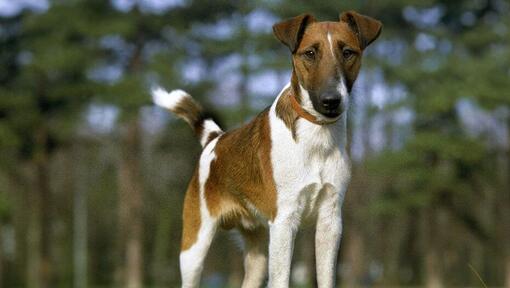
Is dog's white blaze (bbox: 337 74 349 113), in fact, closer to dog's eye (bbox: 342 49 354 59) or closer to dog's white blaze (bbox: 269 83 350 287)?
dog's eye (bbox: 342 49 354 59)

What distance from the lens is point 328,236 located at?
20.0 ft

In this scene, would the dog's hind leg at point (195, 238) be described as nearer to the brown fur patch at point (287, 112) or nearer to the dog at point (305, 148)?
the dog at point (305, 148)

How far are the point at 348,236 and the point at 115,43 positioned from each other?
13002 mm

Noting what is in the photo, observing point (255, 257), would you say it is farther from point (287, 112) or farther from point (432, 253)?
point (432, 253)

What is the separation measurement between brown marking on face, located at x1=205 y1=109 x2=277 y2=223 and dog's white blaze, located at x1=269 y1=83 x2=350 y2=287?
12 centimetres

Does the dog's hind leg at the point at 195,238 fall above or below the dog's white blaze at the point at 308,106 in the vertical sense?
below

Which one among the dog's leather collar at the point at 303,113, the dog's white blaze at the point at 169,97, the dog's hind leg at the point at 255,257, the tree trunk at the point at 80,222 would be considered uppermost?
the dog's leather collar at the point at 303,113

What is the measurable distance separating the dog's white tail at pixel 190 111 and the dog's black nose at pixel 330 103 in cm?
230

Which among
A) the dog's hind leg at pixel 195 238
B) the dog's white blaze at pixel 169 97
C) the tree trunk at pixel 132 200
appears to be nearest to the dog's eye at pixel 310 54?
the dog's hind leg at pixel 195 238

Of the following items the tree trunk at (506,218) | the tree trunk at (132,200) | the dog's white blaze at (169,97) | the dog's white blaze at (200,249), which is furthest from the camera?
the tree trunk at (506,218)

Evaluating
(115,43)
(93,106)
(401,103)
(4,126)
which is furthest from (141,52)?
(401,103)

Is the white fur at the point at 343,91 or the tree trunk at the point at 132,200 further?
the tree trunk at the point at 132,200

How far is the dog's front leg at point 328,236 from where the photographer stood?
19.8 feet

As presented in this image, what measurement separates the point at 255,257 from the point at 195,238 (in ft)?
1.73
